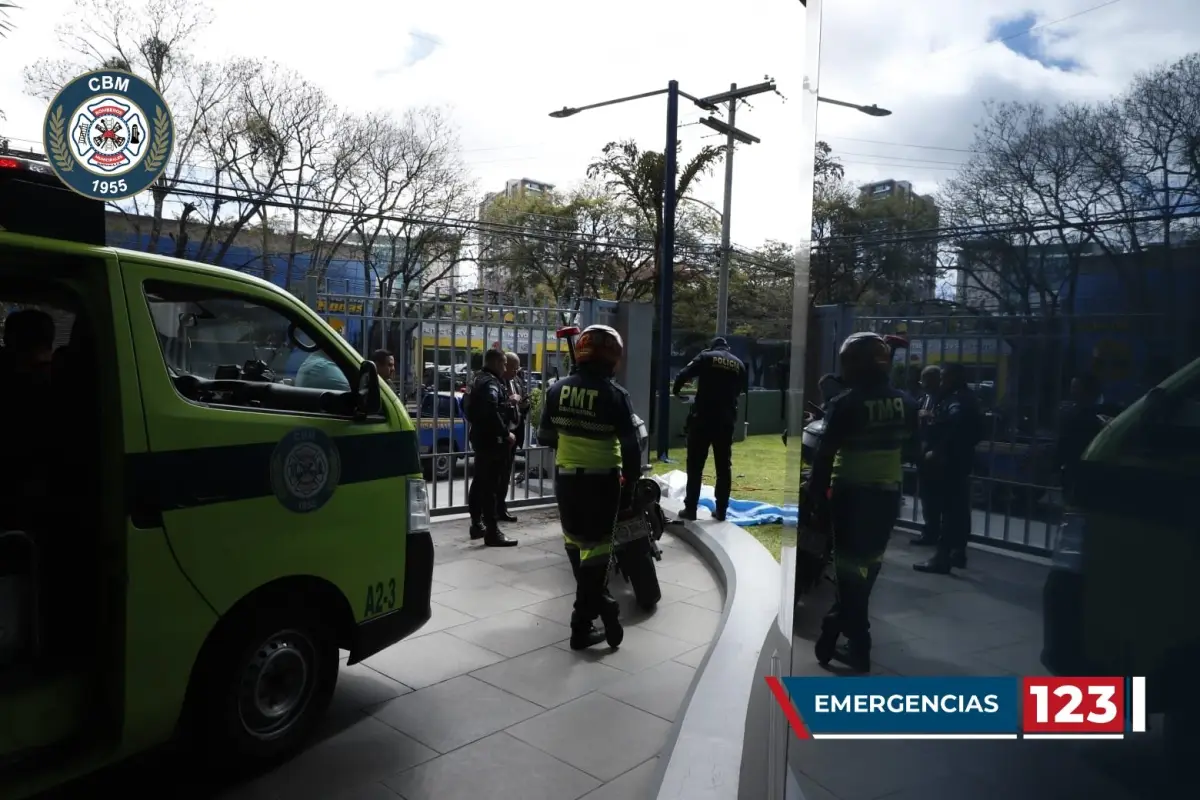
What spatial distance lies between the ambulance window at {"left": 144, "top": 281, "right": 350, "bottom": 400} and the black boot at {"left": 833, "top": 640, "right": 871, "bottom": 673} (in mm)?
2717

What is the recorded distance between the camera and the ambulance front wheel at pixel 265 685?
3252 millimetres

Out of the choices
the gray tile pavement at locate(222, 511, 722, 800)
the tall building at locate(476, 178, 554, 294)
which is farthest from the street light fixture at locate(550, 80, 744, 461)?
the tall building at locate(476, 178, 554, 294)

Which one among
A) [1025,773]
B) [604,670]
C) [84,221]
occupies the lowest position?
[604,670]

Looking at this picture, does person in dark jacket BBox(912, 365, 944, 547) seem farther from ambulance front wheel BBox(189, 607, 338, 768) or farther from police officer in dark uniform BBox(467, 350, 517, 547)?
police officer in dark uniform BBox(467, 350, 517, 547)

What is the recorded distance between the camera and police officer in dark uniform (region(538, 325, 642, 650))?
4.79m

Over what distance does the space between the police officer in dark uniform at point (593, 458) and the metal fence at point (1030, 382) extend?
12.0 feet

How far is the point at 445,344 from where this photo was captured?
29.0ft

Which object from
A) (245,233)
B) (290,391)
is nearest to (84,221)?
(290,391)

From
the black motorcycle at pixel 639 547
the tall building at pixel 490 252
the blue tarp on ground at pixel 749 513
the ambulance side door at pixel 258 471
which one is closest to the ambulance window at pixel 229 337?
the ambulance side door at pixel 258 471

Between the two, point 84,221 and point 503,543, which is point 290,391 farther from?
point 503,543

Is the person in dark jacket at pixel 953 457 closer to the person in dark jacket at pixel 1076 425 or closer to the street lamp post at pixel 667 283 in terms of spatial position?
the person in dark jacket at pixel 1076 425

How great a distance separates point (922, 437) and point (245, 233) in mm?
22760

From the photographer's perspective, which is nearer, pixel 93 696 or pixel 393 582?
pixel 93 696

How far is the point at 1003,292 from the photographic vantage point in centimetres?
103
